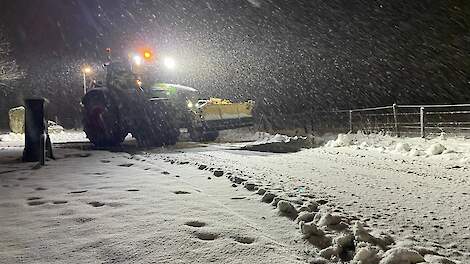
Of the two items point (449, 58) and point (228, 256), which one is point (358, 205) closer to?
point (228, 256)

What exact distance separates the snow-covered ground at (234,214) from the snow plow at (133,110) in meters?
4.20

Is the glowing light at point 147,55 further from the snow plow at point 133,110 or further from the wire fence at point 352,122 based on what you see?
the wire fence at point 352,122

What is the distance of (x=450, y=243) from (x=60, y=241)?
2973mm

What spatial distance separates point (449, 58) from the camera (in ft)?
108

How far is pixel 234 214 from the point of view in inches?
141

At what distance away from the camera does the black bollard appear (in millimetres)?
7754

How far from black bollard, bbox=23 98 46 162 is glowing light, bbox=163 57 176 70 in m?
5.70

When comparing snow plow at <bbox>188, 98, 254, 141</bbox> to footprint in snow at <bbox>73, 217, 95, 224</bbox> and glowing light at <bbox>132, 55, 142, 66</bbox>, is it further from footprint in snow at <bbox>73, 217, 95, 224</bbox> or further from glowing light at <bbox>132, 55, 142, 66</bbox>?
footprint in snow at <bbox>73, 217, 95, 224</bbox>

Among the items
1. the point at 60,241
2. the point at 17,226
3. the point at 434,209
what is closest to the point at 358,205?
the point at 434,209

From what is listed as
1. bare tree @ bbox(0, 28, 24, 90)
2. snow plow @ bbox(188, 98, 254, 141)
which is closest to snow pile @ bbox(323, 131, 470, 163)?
snow plow @ bbox(188, 98, 254, 141)

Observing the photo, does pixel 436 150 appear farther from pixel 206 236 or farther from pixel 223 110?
pixel 223 110

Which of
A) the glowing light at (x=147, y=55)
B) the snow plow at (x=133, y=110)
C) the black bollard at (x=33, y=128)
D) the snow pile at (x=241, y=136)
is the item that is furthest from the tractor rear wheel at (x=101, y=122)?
the snow pile at (x=241, y=136)

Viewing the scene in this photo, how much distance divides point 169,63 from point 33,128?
6.10m

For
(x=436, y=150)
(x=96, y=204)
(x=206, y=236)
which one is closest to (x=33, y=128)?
(x=96, y=204)
